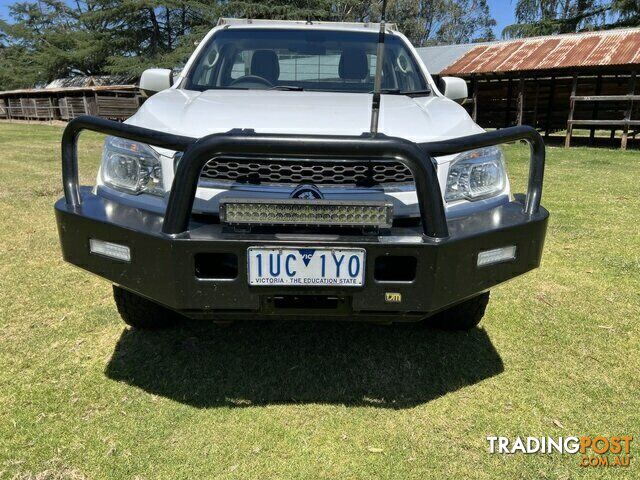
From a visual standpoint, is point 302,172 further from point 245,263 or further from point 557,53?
point 557,53

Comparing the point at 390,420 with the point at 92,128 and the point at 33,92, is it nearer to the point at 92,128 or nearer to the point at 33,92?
the point at 92,128

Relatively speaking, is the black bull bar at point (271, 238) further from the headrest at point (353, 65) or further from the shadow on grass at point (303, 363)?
the headrest at point (353, 65)

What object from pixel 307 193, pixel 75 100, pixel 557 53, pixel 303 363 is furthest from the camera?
pixel 75 100

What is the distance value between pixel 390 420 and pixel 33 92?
3851cm

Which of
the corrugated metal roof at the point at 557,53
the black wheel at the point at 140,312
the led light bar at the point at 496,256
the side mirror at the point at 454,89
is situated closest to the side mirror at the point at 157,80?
the black wheel at the point at 140,312

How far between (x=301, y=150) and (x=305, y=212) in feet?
0.76

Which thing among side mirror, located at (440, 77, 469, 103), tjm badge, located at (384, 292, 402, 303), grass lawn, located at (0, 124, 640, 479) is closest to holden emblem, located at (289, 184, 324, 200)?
tjm badge, located at (384, 292, 402, 303)

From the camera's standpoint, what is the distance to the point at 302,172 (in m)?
2.17

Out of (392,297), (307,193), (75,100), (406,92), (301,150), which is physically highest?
(406,92)

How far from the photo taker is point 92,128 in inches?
86.3

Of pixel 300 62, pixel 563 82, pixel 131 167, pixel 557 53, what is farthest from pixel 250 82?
pixel 563 82

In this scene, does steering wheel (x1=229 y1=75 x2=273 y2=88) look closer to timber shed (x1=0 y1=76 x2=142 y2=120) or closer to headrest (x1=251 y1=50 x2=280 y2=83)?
headrest (x1=251 y1=50 x2=280 y2=83)

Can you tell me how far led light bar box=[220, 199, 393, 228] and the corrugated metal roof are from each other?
52.6ft

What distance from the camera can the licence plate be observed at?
1.98 m
